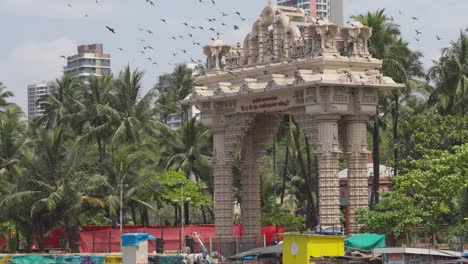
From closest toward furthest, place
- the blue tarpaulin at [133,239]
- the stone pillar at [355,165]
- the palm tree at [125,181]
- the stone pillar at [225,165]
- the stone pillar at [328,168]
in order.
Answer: the blue tarpaulin at [133,239] < the stone pillar at [328,168] < the stone pillar at [355,165] < the stone pillar at [225,165] < the palm tree at [125,181]

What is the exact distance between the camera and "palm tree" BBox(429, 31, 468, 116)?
63562 mm

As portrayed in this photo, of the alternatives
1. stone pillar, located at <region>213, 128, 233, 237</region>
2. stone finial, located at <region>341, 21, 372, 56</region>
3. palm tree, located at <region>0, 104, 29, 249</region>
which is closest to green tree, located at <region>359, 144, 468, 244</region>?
stone finial, located at <region>341, 21, 372, 56</region>

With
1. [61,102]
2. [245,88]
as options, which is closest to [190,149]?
[61,102]

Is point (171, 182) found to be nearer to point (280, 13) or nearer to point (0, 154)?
point (0, 154)

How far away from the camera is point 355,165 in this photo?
164 feet

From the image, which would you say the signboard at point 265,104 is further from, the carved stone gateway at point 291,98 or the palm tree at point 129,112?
the palm tree at point 129,112

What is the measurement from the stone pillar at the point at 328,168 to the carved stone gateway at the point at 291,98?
0.13ft

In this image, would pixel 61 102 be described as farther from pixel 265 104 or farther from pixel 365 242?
pixel 365 242

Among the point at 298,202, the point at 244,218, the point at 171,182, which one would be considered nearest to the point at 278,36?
the point at 244,218

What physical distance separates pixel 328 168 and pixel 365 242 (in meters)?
5.69

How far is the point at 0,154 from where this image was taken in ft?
217

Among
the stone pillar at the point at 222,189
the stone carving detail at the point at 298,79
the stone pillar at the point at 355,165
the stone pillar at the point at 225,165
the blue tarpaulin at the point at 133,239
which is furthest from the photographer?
the stone pillar at the point at 222,189

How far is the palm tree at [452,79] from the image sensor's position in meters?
63.6

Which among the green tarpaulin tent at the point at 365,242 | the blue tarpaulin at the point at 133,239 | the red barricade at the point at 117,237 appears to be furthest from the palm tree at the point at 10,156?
the green tarpaulin tent at the point at 365,242
